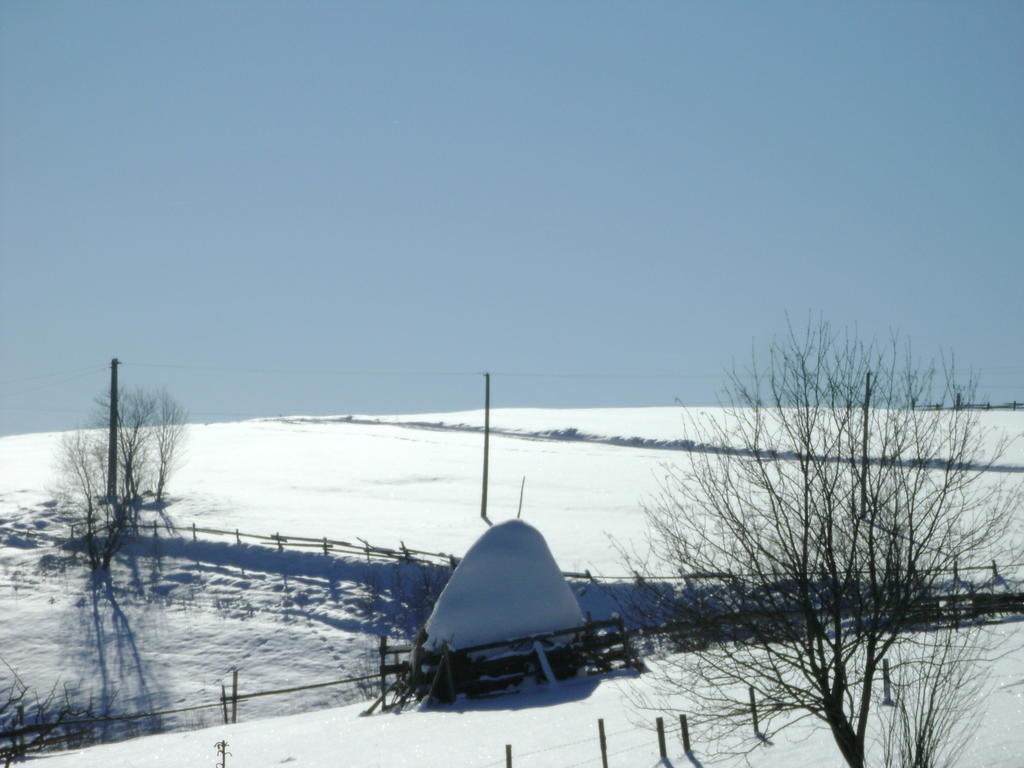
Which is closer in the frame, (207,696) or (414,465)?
(207,696)

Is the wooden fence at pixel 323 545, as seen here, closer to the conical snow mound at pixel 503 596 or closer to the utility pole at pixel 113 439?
the utility pole at pixel 113 439

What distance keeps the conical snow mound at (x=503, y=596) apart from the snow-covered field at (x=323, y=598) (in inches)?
64.7

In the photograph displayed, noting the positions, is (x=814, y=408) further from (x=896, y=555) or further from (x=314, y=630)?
(x=314, y=630)

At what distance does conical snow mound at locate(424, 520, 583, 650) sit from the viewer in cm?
2273

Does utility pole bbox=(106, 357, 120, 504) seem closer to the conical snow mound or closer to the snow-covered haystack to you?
the snow-covered haystack

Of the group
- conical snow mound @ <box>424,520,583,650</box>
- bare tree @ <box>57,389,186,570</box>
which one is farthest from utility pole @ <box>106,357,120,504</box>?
conical snow mound @ <box>424,520,583,650</box>

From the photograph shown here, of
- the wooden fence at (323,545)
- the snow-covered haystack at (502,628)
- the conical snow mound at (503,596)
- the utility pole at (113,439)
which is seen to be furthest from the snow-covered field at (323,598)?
the utility pole at (113,439)

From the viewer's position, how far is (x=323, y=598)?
3853 cm

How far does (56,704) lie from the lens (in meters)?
29.1

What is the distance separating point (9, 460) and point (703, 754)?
231 ft

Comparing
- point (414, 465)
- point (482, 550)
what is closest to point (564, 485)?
point (414, 465)

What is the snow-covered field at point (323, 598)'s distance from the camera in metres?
18.2

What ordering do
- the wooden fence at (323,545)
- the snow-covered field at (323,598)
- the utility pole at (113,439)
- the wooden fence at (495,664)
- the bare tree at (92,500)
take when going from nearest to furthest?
the snow-covered field at (323,598) → the wooden fence at (495,664) → the wooden fence at (323,545) → the bare tree at (92,500) → the utility pole at (113,439)

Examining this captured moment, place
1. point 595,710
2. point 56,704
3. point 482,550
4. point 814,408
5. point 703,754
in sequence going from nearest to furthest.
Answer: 1. point 814,408
2. point 703,754
3. point 595,710
4. point 482,550
5. point 56,704
